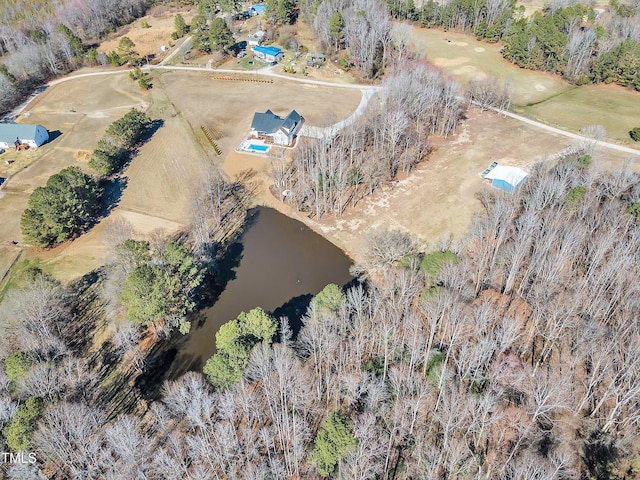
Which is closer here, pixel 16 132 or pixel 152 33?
pixel 16 132

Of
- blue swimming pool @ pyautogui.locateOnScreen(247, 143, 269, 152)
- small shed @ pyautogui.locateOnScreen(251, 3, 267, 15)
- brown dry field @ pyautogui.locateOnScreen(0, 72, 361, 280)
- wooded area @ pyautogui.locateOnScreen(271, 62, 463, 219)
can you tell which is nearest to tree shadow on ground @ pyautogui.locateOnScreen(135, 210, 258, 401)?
brown dry field @ pyautogui.locateOnScreen(0, 72, 361, 280)

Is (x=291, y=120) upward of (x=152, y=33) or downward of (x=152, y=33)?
downward

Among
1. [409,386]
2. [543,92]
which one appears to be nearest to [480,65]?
[543,92]

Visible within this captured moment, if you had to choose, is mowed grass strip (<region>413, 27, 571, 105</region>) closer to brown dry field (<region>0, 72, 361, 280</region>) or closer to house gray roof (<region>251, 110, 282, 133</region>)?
brown dry field (<region>0, 72, 361, 280</region>)

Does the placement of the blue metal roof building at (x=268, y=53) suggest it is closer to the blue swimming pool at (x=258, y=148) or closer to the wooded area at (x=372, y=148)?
the wooded area at (x=372, y=148)

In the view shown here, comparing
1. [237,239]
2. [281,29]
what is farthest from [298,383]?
[281,29]

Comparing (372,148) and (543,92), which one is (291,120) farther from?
(543,92)
